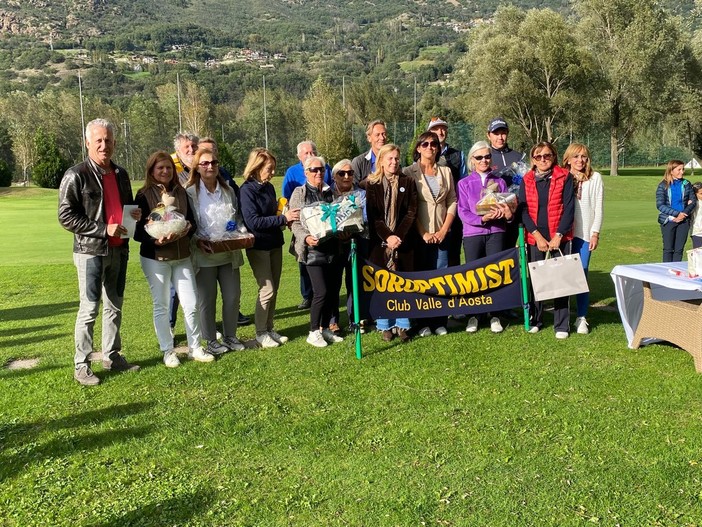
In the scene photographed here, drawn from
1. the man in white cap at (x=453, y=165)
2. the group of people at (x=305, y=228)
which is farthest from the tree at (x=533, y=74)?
the group of people at (x=305, y=228)

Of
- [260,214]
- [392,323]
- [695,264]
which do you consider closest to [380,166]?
[260,214]

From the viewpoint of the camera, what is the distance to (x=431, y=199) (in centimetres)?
637

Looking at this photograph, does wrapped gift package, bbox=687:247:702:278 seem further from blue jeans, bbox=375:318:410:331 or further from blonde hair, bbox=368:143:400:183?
blonde hair, bbox=368:143:400:183

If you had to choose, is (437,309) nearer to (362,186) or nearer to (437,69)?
(362,186)

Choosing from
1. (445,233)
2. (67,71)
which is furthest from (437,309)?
(67,71)

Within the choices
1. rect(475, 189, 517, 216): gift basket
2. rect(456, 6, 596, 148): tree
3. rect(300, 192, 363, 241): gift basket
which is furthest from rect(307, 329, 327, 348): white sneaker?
rect(456, 6, 596, 148): tree

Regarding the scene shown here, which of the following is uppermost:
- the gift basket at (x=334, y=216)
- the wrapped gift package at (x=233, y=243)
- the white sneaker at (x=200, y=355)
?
the gift basket at (x=334, y=216)

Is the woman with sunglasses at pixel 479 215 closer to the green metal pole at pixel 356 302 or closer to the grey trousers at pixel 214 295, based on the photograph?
the green metal pole at pixel 356 302

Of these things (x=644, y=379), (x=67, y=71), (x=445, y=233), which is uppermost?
(x=67, y=71)

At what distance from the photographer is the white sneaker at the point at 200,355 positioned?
568cm

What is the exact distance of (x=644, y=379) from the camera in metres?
4.98

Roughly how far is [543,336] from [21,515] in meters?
5.02

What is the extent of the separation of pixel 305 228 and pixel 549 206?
261 cm

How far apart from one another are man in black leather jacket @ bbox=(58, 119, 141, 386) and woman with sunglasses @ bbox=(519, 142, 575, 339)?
4.01 meters
